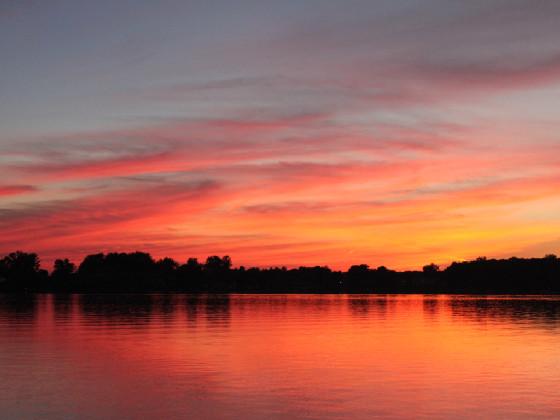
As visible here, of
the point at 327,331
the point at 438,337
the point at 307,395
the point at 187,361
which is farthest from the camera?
the point at 327,331

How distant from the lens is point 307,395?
30734 mm

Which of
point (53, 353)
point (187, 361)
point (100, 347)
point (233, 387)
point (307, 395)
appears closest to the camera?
point (307, 395)

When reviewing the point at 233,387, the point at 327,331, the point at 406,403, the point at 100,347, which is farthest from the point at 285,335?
the point at 406,403

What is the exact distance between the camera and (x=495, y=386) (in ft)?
109

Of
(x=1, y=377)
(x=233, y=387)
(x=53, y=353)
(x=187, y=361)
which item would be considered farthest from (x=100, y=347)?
(x=233, y=387)

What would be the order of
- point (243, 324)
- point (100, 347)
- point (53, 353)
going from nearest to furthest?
1. point (53, 353)
2. point (100, 347)
3. point (243, 324)

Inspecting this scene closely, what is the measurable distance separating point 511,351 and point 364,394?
19.5 meters

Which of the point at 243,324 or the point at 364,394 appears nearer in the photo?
the point at 364,394

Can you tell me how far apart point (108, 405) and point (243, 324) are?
1870 inches

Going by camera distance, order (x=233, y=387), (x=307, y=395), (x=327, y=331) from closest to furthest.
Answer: (x=307, y=395) < (x=233, y=387) < (x=327, y=331)

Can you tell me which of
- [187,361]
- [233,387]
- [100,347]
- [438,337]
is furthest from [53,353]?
[438,337]

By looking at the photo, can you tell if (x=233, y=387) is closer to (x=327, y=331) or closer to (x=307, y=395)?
(x=307, y=395)

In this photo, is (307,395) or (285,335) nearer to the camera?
(307,395)

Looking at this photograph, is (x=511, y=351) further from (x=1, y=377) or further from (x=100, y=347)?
(x=1, y=377)
